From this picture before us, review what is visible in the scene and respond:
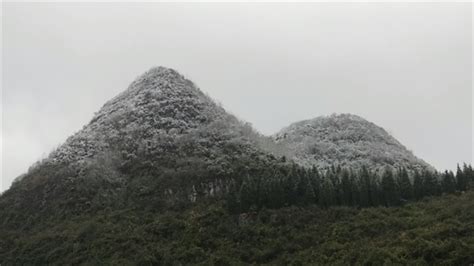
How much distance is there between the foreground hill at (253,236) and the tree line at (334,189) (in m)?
1.50

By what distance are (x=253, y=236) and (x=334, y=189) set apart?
10.2 metres

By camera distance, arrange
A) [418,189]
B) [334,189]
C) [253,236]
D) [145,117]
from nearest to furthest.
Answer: [253,236] < [334,189] < [418,189] < [145,117]

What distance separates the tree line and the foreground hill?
1500 millimetres

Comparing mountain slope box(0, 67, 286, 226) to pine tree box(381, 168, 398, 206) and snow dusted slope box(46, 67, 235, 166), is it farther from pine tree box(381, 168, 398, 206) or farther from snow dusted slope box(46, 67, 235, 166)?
pine tree box(381, 168, 398, 206)

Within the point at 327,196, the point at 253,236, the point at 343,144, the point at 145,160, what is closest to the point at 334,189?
the point at 327,196

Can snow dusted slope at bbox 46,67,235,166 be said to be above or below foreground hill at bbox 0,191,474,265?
above

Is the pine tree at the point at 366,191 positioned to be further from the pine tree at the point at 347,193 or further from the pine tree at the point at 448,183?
the pine tree at the point at 448,183

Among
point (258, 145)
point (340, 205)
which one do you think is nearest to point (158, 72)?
point (258, 145)

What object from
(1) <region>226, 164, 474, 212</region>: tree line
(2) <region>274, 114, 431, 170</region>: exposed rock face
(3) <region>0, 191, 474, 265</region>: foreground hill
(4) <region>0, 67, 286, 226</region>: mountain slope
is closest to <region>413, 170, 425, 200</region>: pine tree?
(1) <region>226, 164, 474, 212</region>: tree line

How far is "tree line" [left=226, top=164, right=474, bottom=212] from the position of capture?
5134cm

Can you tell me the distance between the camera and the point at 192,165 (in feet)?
200

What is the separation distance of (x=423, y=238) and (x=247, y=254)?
1280cm

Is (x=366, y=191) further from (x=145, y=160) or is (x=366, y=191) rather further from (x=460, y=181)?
(x=145, y=160)

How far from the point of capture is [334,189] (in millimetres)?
52219
